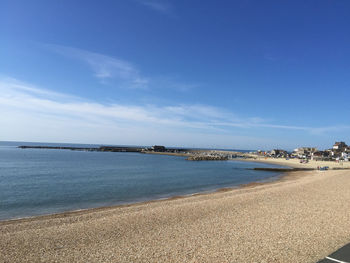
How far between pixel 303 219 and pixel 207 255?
21.2ft

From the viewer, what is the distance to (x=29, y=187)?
74.3 ft

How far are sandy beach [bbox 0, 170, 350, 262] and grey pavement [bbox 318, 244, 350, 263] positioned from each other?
0.27m

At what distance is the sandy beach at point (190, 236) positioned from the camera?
6.91 meters

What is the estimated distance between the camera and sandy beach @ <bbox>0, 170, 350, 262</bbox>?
6.91 meters

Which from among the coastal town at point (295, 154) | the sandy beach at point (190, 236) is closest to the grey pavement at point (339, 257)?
the sandy beach at point (190, 236)

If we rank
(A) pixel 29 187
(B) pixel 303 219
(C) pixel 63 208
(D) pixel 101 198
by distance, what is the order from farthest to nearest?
(A) pixel 29 187 < (D) pixel 101 198 < (C) pixel 63 208 < (B) pixel 303 219

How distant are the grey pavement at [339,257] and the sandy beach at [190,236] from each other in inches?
10.8

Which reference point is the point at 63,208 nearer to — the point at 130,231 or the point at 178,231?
the point at 130,231

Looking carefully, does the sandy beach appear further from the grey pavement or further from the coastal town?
the coastal town

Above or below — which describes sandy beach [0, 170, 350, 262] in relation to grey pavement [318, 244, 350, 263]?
below

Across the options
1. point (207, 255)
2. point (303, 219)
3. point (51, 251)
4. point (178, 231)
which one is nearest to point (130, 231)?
point (178, 231)

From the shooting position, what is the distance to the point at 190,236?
8.54 meters

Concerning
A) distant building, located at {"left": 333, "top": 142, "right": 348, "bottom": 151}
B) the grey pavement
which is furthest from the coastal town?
the grey pavement

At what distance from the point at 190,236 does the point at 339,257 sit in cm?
A: 479
